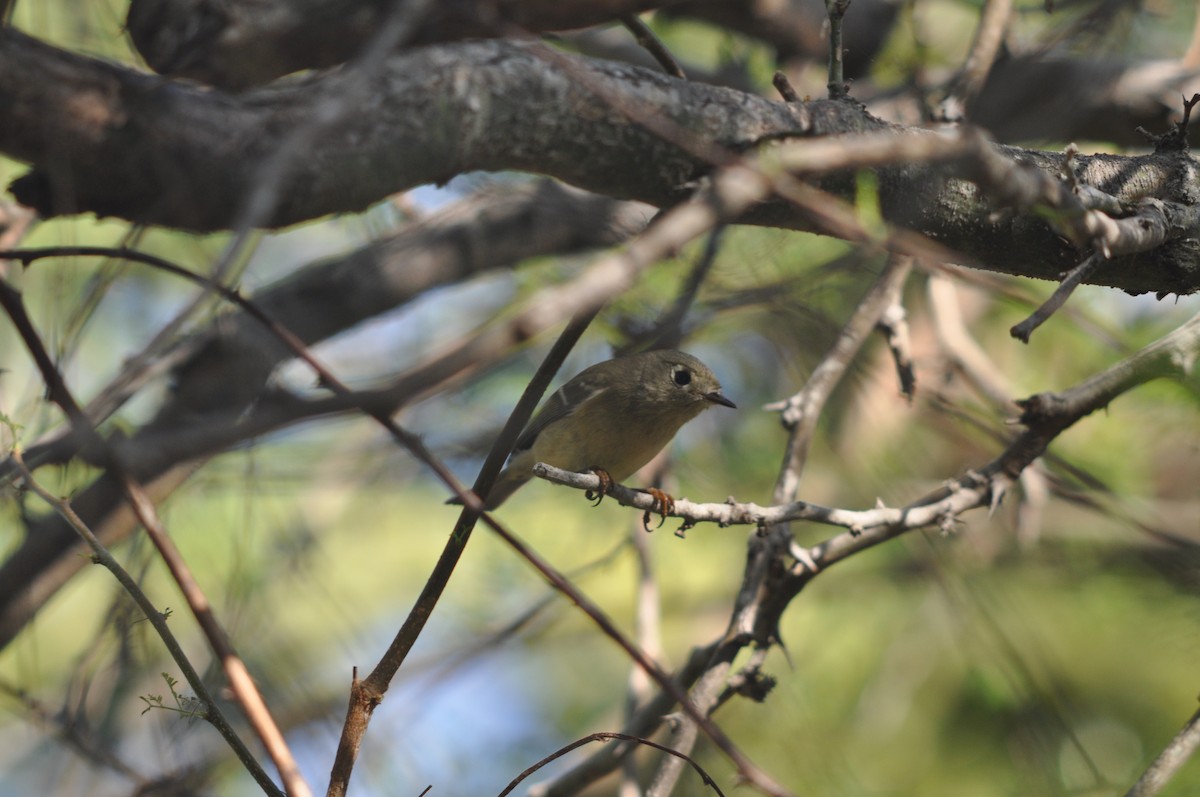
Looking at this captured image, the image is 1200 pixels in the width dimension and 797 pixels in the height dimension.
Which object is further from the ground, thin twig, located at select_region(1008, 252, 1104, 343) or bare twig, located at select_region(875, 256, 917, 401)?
bare twig, located at select_region(875, 256, 917, 401)

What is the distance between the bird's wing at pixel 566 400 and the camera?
378 cm

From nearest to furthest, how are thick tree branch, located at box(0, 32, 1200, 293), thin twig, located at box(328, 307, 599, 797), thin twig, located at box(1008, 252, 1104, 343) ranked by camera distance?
thin twig, located at box(1008, 252, 1104, 343) → thin twig, located at box(328, 307, 599, 797) → thick tree branch, located at box(0, 32, 1200, 293)

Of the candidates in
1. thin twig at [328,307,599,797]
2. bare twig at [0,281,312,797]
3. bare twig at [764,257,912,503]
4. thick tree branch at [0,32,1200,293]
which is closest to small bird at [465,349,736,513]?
bare twig at [764,257,912,503]

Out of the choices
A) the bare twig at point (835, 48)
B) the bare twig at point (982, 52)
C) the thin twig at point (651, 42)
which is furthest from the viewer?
the bare twig at point (982, 52)

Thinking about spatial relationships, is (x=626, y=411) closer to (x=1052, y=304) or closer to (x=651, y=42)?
(x=651, y=42)

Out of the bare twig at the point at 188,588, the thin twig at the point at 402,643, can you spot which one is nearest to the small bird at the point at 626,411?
the thin twig at the point at 402,643

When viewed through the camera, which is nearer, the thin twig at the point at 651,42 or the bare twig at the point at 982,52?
the thin twig at the point at 651,42

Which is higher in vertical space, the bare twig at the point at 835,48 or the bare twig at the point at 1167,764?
the bare twig at the point at 835,48

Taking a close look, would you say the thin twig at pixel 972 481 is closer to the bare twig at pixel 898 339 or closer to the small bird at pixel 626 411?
the bare twig at pixel 898 339

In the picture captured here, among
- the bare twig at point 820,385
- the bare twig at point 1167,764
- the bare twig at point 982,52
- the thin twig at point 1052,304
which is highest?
the bare twig at point 982,52

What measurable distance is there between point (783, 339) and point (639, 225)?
87 centimetres

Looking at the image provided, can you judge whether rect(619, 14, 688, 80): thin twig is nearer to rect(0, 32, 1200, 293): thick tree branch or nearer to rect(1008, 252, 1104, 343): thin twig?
rect(0, 32, 1200, 293): thick tree branch

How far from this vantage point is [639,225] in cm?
452

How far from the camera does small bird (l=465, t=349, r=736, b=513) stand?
11.8 ft
